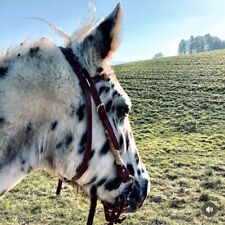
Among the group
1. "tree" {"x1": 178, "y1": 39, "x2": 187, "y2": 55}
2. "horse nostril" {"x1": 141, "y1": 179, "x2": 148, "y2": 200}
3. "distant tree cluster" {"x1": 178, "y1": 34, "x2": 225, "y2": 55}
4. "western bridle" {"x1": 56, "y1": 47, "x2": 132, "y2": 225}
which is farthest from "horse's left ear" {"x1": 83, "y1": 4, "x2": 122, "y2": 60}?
"tree" {"x1": 178, "y1": 39, "x2": 187, "y2": 55}

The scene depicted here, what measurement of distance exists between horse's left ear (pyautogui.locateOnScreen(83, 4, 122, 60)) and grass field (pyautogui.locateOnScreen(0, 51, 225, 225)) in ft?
3.61

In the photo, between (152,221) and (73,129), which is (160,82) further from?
(73,129)

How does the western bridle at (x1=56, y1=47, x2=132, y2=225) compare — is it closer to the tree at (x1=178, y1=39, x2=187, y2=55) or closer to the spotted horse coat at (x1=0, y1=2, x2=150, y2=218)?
the spotted horse coat at (x1=0, y1=2, x2=150, y2=218)

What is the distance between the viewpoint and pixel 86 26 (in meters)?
2.73

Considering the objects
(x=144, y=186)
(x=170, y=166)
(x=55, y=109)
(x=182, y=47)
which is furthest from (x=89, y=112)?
(x=182, y=47)

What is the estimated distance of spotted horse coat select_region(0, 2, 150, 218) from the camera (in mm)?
2369

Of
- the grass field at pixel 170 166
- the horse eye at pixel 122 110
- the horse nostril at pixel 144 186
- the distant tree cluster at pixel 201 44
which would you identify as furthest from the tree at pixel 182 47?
the horse eye at pixel 122 110

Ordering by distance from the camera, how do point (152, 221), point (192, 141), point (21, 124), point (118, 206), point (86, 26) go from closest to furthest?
point (21, 124), point (86, 26), point (118, 206), point (152, 221), point (192, 141)

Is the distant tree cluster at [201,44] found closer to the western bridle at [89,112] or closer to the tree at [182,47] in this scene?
the tree at [182,47]

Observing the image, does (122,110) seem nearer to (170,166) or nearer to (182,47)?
(170,166)

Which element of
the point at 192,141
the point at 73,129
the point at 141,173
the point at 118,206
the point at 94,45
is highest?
the point at 94,45

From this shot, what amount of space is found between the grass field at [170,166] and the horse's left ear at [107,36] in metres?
1.10

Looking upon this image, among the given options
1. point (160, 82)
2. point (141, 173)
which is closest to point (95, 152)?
point (141, 173)

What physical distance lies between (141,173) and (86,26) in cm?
116
